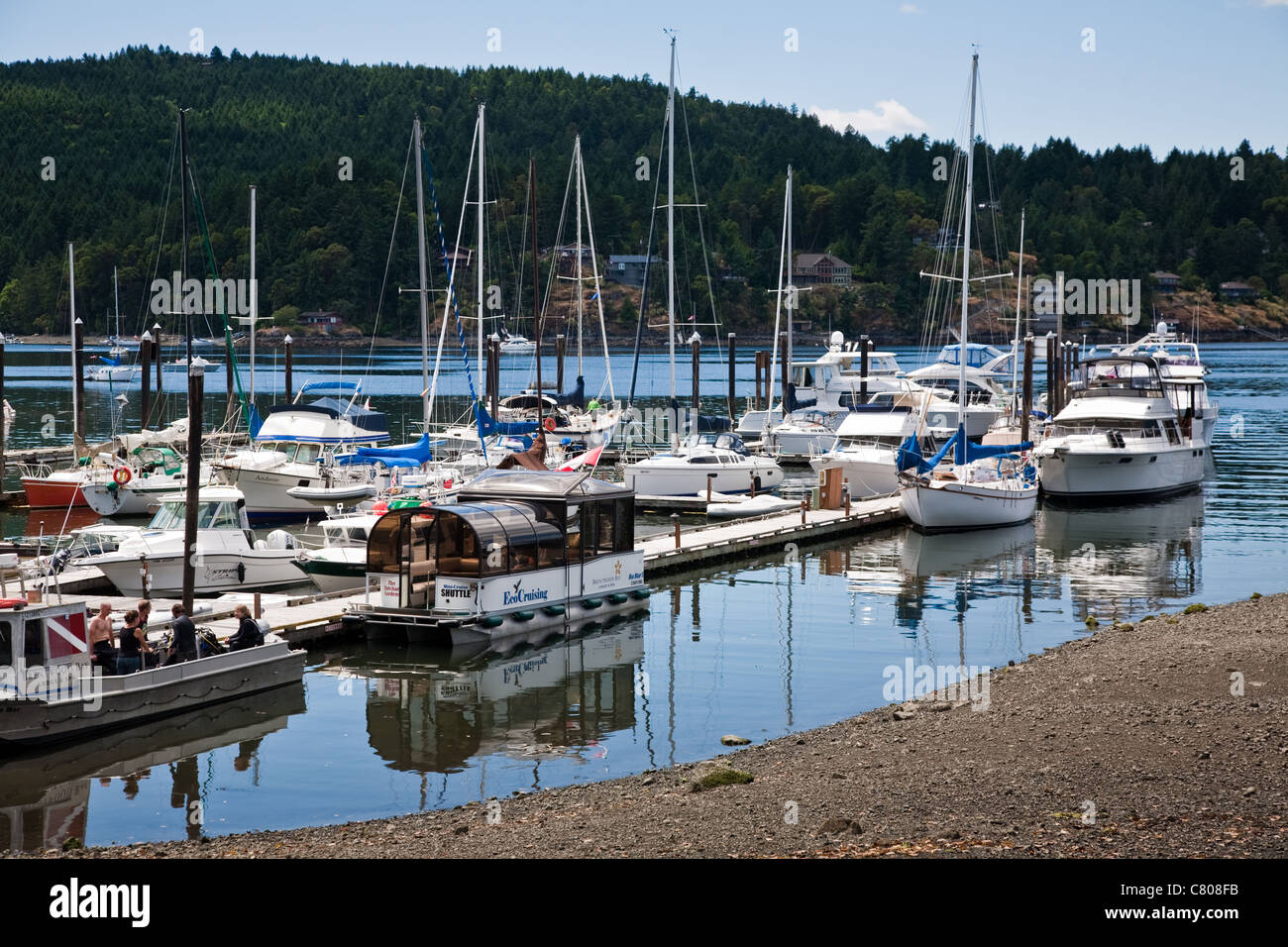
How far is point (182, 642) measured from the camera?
22.0 metres

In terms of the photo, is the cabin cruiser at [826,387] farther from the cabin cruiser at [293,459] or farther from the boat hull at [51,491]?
the boat hull at [51,491]

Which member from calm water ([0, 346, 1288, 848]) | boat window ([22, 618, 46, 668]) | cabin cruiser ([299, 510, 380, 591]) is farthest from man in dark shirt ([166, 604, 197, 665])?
cabin cruiser ([299, 510, 380, 591])

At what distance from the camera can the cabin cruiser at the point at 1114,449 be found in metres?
51.8

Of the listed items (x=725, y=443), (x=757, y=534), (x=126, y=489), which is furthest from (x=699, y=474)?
(x=126, y=489)

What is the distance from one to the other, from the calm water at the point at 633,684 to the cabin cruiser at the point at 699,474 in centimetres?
693

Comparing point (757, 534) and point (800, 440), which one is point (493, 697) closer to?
point (757, 534)

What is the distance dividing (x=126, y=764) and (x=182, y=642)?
9.16 ft

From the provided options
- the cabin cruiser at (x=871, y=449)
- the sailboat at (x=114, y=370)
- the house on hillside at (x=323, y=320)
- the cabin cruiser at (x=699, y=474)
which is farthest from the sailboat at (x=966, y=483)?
the house on hillside at (x=323, y=320)

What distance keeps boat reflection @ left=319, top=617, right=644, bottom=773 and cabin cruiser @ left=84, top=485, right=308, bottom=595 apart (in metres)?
5.79

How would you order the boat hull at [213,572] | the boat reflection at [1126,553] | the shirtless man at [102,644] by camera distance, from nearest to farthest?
the shirtless man at [102,644], the boat hull at [213,572], the boat reflection at [1126,553]

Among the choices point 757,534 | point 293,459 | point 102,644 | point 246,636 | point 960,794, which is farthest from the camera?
point 293,459
